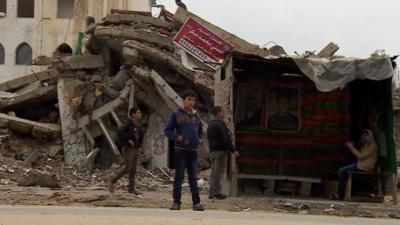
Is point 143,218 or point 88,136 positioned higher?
point 88,136

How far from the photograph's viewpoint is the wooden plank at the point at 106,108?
19812mm

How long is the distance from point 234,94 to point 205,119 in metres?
5.35

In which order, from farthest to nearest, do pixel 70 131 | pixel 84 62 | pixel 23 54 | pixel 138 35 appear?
1. pixel 23 54
2. pixel 84 62
3. pixel 70 131
4. pixel 138 35

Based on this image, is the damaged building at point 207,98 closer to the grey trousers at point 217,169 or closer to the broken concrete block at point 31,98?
the broken concrete block at point 31,98

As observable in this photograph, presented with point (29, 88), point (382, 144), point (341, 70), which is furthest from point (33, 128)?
point (382, 144)

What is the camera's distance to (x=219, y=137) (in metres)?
12.4

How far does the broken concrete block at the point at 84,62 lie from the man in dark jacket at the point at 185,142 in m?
11.7

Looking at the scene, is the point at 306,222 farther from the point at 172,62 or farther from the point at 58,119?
the point at 58,119

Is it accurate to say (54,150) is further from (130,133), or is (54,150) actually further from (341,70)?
(341,70)

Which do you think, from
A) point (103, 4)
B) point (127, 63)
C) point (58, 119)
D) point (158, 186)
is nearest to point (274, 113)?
point (158, 186)

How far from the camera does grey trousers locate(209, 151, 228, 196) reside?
485 inches

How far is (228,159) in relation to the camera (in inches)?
508

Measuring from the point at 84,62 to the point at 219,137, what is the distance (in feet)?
32.6

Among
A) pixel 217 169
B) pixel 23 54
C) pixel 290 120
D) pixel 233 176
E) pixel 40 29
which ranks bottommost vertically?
pixel 233 176
